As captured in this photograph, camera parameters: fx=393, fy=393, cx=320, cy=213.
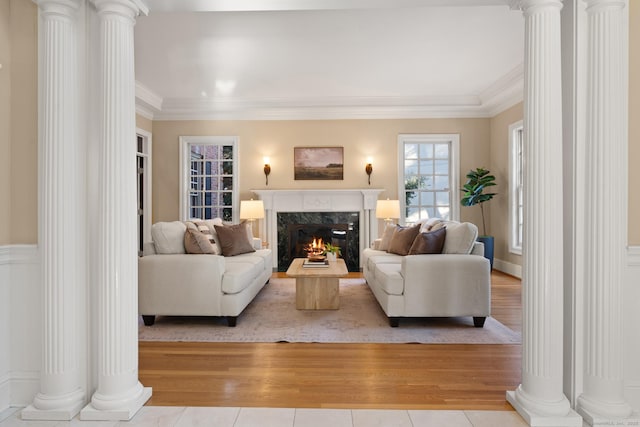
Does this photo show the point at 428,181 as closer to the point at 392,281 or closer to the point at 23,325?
the point at 392,281

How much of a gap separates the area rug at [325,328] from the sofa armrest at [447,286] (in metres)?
0.19

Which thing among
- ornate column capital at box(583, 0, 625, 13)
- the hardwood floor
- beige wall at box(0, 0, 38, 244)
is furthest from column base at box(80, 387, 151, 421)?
ornate column capital at box(583, 0, 625, 13)

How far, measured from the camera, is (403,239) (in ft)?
16.5

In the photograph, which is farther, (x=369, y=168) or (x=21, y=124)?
(x=369, y=168)

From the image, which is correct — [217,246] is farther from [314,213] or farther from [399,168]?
[399,168]

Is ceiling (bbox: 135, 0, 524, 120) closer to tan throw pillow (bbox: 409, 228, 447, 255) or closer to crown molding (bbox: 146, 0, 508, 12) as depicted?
crown molding (bbox: 146, 0, 508, 12)

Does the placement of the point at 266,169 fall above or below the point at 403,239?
above

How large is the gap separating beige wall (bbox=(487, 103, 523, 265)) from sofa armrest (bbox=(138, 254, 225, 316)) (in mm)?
4679

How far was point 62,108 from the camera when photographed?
213 cm

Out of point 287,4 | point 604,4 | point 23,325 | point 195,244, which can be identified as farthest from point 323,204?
point 604,4

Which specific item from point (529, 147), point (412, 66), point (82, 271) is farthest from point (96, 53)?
point (412, 66)

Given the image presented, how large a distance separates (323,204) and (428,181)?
6.51 feet

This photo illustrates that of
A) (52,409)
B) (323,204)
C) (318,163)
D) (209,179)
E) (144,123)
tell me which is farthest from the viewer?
(209,179)

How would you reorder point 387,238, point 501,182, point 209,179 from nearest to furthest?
point 387,238 → point 501,182 → point 209,179
